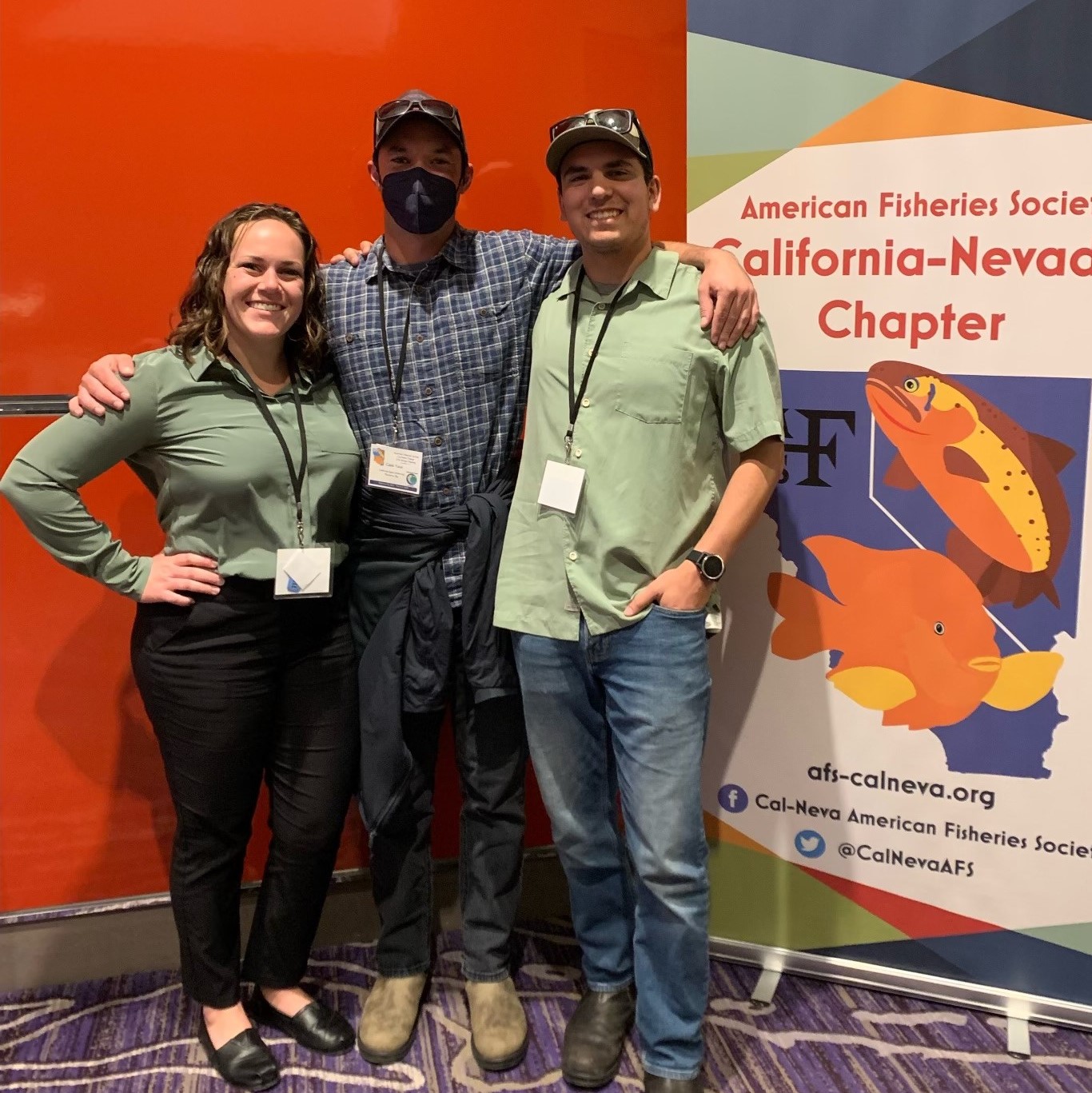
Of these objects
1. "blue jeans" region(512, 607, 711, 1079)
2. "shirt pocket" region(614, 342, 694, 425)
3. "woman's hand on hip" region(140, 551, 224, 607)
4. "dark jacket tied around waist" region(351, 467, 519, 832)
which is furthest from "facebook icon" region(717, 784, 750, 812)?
"woman's hand on hip" region(140, 551, 224, 607)

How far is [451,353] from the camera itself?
5.96 feet

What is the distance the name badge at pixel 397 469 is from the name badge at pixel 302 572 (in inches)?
6.9

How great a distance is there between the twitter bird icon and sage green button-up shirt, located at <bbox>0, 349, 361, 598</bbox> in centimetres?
126

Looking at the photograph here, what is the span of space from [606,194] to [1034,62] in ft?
2.79

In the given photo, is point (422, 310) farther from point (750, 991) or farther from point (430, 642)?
point (750, 991)

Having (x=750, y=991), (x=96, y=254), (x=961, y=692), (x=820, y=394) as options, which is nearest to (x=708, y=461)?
(x=820, y=394)

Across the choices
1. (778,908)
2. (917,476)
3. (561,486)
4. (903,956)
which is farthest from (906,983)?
(561,486)

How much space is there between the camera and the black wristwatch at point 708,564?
1616 mm

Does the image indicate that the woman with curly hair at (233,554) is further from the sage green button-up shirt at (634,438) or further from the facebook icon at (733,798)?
the facebook icon at (733,798)

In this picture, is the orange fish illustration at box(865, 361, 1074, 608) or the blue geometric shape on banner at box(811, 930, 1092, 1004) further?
the blue geometric shape on banner at box(811, 930, 1092, 1004)

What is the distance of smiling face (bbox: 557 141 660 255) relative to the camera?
5.36 ft

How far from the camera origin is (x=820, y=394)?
1.93m

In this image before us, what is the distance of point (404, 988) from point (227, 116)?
6.46 ft

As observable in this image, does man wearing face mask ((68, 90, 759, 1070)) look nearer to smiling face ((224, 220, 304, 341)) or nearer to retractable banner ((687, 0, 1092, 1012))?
smiling face ((224, 220, 304, 341))
